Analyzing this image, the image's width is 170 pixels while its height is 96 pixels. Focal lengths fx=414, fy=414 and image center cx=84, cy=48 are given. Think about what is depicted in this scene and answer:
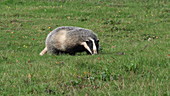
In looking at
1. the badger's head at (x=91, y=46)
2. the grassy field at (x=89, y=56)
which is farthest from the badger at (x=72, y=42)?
the grassy field at (x=89, y=56)

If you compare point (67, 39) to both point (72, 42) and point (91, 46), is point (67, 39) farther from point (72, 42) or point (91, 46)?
point (91, 46)

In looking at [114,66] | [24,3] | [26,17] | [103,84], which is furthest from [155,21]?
[103,84]

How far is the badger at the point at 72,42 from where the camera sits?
1184 cm

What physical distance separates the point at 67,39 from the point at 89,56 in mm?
1377

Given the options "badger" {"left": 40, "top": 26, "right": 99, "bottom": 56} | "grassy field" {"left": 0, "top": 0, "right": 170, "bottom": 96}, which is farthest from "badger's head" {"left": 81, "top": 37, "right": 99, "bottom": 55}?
"grassy field" {"left": 0, "top": 0, "right": 170, "bottom": 96}

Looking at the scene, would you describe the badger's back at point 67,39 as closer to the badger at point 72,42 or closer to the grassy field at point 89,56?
the badger at point 72,42

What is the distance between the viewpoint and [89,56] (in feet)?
35.1

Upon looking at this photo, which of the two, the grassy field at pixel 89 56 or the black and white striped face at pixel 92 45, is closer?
the grassy field at pixel 89 56

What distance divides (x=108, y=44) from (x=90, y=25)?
5.56m

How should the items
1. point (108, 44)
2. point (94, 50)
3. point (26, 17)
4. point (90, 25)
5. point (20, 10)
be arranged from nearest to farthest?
point (94, 50), point (108, 44), point (90, 25), point (26, 17), point (20, 10)

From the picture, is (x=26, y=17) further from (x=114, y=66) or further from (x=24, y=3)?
(x=114, y=66)

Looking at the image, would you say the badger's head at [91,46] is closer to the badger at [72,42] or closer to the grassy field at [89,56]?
the badger at [72,42]

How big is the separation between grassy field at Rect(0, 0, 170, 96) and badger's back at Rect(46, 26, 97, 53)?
1.40 feet

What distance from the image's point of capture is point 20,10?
24.5 metres
